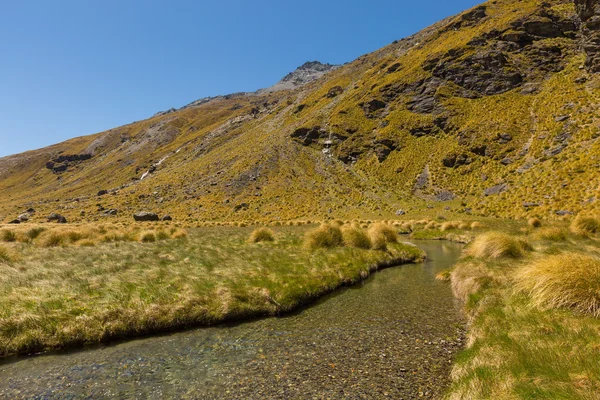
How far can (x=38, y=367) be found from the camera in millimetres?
10305

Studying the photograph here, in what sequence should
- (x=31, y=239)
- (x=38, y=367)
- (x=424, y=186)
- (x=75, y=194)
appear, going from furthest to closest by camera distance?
1. (x=75, y=194)
2. (x=424, y=186)
3. (x=31, y=239)
4. (x=38, y=367)

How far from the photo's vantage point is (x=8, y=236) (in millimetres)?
29672

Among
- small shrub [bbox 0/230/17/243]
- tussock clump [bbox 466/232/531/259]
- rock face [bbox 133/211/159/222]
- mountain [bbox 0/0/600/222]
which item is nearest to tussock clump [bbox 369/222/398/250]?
tussock clump [bbox 466/232/531/259]

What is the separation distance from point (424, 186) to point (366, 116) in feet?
164

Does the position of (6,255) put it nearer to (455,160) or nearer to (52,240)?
(52,240)

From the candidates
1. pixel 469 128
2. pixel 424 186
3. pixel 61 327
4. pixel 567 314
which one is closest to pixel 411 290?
pixel 567 314

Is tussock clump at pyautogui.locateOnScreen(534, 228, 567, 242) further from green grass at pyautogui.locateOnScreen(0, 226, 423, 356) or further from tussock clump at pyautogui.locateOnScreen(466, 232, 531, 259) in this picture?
green grass at pyautogui.locateOnScreen(0, 226, 423, 356)

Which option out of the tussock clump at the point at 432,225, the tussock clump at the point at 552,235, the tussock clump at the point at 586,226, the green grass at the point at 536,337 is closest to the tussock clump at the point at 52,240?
the green grass at the point at 536,337

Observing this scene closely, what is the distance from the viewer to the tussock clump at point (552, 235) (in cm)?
2554

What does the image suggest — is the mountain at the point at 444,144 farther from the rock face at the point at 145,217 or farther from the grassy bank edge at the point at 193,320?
the grassy bank edge at the point at 193,320

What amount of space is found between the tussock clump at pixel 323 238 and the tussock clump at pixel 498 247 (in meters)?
11.2

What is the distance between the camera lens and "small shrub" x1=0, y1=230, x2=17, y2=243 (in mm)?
29336

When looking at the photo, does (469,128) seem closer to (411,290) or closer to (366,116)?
(366,116)

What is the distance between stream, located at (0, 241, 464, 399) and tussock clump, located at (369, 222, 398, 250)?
47.1 feet
